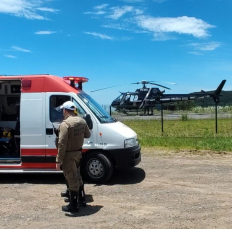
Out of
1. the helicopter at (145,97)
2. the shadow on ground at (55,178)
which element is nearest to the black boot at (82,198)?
the shadow on ground at (55,178)

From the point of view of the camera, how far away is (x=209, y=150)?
12438 millimetres

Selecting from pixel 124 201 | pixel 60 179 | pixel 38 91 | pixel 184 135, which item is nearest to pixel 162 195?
pixel 124 201

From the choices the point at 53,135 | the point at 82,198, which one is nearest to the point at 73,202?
the point at 82,198

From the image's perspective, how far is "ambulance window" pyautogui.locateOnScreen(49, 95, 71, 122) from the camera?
26.0 feet

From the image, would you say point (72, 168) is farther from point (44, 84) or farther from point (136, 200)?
point (44, 84)

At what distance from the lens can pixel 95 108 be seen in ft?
26.9

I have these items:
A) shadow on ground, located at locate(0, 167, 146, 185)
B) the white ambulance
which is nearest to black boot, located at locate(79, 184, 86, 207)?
the white ambulance

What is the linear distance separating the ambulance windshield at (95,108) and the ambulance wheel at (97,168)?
32.2 inches

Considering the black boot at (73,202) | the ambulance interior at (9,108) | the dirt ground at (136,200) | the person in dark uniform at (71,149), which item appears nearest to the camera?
the dirt ground at (136,200)

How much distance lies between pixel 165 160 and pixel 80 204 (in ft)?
16.2

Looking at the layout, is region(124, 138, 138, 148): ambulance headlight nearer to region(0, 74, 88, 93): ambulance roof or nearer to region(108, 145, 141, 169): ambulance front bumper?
region(108, 145, 141, 169): ambulance front bumper

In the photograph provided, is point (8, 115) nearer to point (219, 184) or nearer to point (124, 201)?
point (124, 201)

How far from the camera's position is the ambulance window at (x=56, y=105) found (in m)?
7.91

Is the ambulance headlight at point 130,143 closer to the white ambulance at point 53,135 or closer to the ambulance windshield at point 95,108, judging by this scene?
the white ambulance at point 53,135
